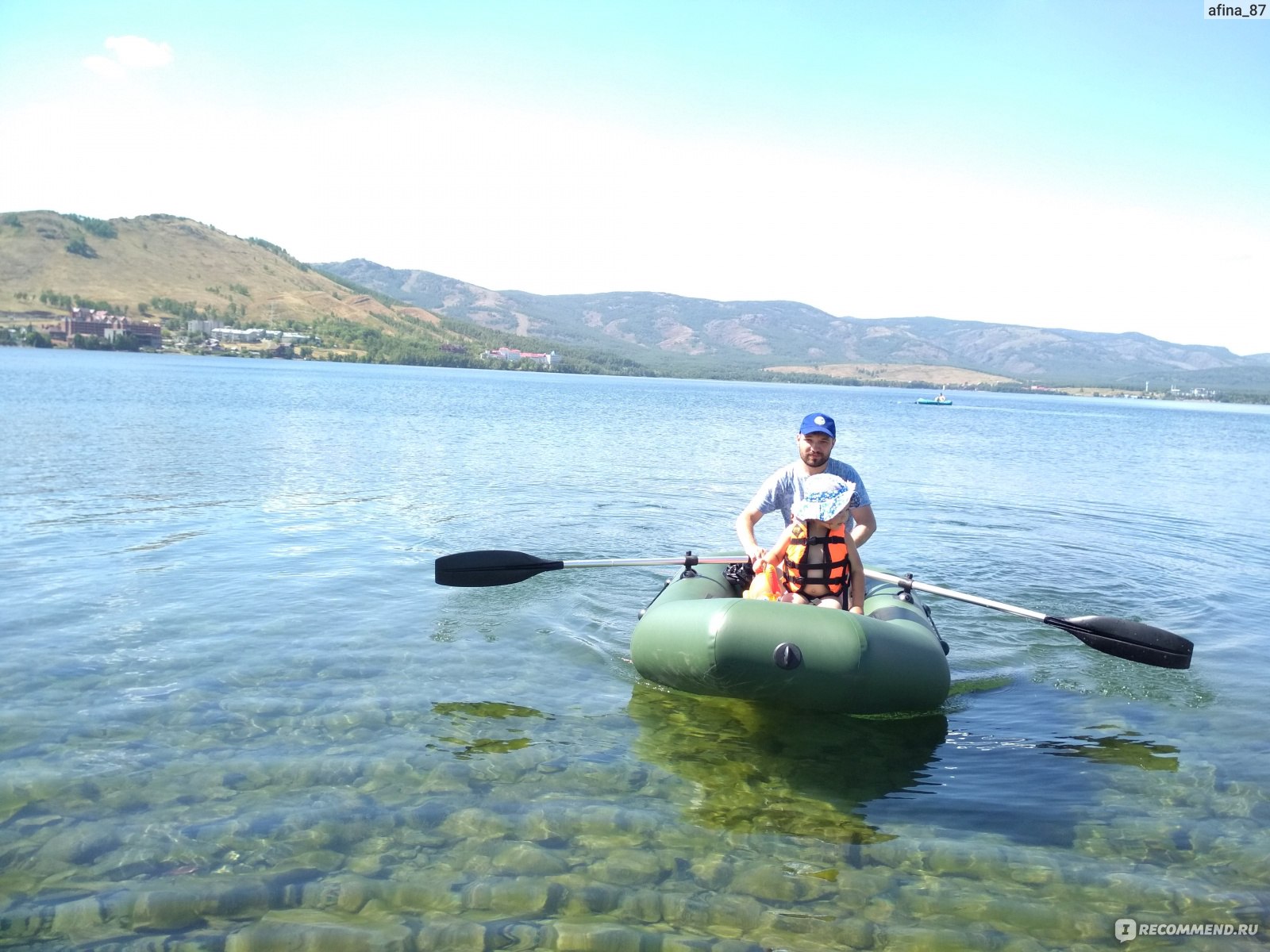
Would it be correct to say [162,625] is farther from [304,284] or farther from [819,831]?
[304,284]

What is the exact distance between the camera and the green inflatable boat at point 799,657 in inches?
252

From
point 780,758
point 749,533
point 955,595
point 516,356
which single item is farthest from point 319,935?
point 516,356

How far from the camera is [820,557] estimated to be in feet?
24.3

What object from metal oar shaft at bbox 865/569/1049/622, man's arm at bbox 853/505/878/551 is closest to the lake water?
metal oar shaft at bbox 865/569/1049/622

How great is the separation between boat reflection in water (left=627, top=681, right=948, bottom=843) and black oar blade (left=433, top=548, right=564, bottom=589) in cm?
190

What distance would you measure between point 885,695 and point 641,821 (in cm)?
200

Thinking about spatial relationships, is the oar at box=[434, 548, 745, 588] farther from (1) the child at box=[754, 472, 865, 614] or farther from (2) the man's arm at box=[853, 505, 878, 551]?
(1) the child at box=[754, 472, 865, 614]

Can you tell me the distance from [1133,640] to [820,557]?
114 inches

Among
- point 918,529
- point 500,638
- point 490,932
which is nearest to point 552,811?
point 490,932

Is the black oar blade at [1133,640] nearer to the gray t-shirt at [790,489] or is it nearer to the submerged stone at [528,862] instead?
the gray t-shirt at [790,489]

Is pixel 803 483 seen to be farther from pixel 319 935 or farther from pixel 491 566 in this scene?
pixel 319 935

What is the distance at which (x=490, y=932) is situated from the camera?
4.65m

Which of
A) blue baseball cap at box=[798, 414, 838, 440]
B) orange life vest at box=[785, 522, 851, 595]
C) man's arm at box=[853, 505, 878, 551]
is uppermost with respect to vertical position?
blue baseball cap at box=[798, 414, 838, 440]

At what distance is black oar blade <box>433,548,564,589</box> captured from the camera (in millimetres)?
9422
